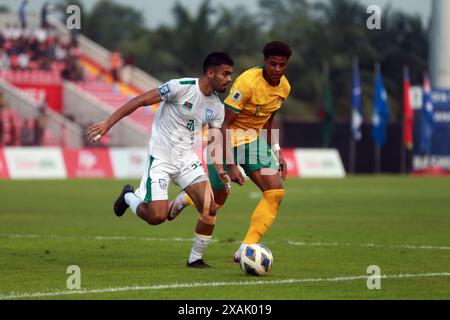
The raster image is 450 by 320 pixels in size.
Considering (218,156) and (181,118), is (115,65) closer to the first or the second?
(181,118)

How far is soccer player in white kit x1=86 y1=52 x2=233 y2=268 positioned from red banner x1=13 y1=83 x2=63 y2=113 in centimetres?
4351

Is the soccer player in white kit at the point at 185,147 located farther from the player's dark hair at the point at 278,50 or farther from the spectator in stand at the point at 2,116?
the spectator in stand at the point at 2,116

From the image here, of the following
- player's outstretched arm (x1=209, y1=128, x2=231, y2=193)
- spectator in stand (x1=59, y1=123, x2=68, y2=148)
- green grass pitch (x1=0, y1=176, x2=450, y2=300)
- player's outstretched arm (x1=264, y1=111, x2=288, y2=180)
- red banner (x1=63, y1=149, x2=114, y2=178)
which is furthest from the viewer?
spectator in stand (x1=59, y1=123, x2=68, y2=148)

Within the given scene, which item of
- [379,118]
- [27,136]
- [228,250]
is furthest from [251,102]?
[379,118]

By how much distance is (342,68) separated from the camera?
7438 cm

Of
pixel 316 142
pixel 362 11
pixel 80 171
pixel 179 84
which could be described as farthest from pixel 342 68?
pixel 179 84

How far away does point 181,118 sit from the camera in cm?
1358

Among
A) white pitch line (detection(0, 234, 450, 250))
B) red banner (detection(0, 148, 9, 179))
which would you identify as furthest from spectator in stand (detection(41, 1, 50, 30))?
white pitch line (detection(0, 234, 450, 250))

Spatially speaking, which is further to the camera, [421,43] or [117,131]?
[421,43]

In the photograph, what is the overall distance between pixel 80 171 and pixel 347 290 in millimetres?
33401

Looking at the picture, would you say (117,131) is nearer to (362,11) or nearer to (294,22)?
(362,11)

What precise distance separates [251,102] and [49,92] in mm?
43891

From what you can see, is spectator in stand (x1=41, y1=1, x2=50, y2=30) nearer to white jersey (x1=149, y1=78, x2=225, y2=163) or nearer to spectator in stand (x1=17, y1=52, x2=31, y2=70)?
spectator in stand (x1=17, y1=52, x2=31, y2=70)

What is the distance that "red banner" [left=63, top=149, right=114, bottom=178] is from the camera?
143 feet
